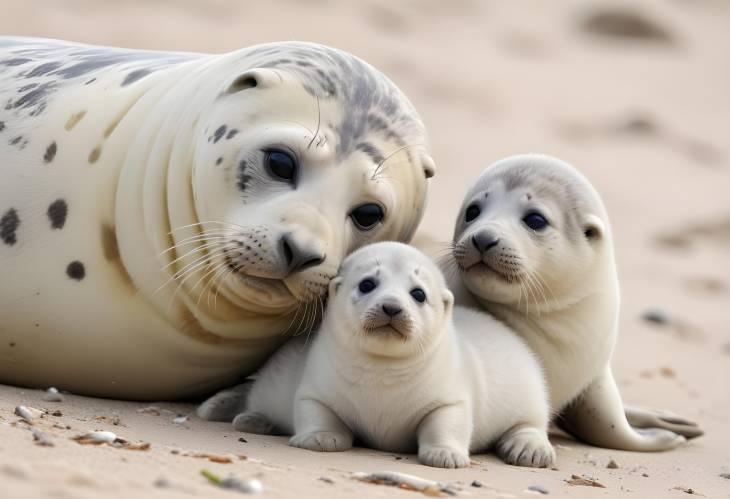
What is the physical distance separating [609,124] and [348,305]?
31.1 ft

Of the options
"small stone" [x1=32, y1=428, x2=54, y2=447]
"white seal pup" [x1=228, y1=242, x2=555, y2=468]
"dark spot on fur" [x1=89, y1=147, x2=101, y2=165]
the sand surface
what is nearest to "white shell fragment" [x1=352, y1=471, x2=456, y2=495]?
the sand surface

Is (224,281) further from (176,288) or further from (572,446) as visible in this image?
(572,446)

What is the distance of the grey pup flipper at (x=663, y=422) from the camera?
5281 millimetres

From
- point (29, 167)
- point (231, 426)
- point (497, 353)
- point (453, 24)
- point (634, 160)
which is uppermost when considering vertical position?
point (453, 24)

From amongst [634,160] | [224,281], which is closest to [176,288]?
[224,281]

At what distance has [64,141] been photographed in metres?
4.74

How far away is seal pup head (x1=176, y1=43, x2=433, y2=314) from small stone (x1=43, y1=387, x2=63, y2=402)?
668 mm

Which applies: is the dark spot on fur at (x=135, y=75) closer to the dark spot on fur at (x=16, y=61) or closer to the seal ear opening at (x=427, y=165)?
the dark spot on fur at (x=16, y=61)

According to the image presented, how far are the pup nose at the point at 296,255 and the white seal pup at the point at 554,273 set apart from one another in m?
0.74

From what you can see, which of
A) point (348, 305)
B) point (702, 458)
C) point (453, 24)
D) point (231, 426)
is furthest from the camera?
point (453, 24)

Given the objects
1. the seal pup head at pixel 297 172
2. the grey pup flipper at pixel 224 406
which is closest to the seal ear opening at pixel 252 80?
the seal pup head at pixel 297 172

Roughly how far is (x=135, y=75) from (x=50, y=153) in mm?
526

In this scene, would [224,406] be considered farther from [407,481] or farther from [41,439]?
[41,439]

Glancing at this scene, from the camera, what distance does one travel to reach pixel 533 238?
467 cm
